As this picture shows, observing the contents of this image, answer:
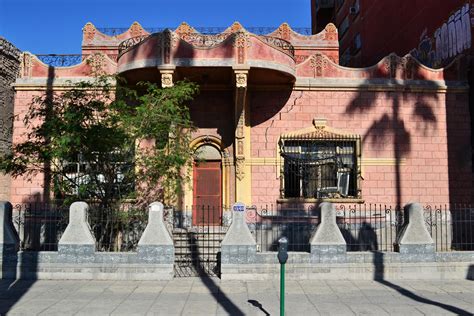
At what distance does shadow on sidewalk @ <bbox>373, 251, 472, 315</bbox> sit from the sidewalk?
0.02 metres

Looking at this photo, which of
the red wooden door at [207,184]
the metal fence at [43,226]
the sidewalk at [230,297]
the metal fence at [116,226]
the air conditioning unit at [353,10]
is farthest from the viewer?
the air conditioning unit at [353,10]

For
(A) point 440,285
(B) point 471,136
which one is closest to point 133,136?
(A) point 440,285

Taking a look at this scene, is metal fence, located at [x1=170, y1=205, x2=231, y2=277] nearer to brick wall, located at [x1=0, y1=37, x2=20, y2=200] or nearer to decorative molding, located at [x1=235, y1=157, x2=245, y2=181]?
decorative molding, located at [x1=235, y1=157, x2=245, y2=181]

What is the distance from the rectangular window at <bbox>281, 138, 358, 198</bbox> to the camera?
16984 millimetres

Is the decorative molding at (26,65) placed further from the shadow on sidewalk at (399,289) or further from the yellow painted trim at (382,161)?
the shadow on sidewalk at (399,289)

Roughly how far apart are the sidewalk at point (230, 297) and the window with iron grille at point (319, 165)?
670 cm

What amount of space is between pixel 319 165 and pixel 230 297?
29.1 ft

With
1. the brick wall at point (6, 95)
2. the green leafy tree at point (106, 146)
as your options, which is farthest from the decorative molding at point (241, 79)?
the brick wall at point (6, 95)

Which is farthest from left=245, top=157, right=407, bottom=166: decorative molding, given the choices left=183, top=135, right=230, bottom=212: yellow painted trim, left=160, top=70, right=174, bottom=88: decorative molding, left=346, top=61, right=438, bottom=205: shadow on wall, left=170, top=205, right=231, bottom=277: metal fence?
left=160, top=70, right=174, bottom=88: decorative molding

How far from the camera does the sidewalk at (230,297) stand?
8.12 metres

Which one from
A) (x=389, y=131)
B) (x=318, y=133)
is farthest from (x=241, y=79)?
(x=389, y=131)

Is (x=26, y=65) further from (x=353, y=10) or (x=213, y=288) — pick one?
(x=353, y=10)

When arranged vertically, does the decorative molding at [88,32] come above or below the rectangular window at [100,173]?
above

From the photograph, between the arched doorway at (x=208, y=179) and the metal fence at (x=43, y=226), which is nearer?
the metal fence at (x=43, y=226)
